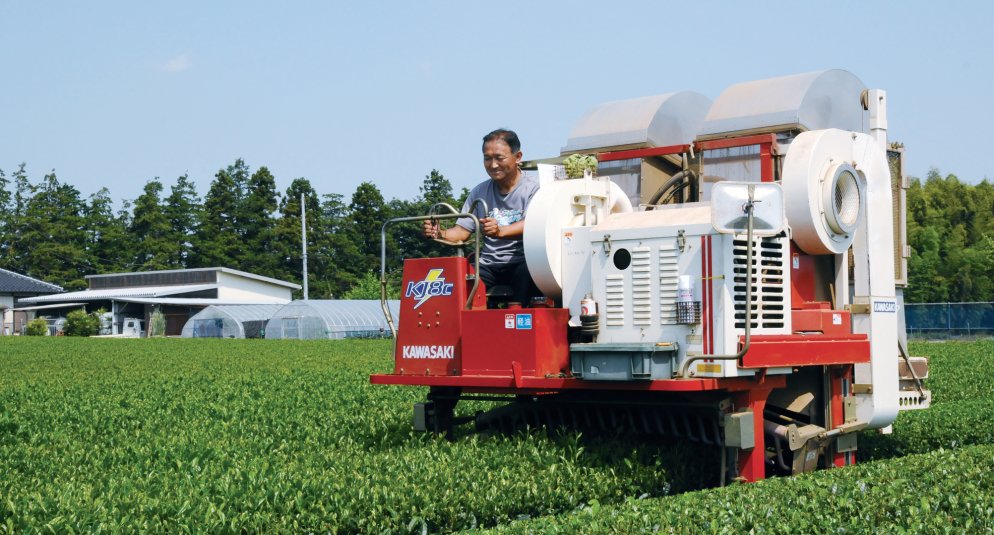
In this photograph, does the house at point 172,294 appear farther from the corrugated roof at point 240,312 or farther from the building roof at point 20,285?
the corrugated roof at point 240,312

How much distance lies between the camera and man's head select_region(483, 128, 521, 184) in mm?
9172

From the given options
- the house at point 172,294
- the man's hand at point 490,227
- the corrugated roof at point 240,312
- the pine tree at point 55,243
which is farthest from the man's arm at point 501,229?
the pine tree at point 55,243

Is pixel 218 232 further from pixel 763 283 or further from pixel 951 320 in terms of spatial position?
pixel 763 283

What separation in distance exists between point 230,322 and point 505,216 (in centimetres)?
5269

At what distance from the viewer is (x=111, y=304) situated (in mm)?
74438

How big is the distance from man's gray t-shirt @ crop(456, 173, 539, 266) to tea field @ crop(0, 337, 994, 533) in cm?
151

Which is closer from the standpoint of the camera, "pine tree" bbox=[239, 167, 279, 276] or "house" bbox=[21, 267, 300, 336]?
"house" bbox=[21, 267, 300, 336]

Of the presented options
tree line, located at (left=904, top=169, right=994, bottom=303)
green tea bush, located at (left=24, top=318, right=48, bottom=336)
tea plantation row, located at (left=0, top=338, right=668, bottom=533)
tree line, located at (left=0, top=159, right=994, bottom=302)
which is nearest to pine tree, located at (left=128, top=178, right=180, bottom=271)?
tree line, located at (left=0, top=159, right=994, bottom=302)

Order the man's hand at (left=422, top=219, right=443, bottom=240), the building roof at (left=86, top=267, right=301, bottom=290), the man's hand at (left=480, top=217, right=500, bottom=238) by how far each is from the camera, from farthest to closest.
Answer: the building roof at (left=86, top=267, right=301, bottom=290), the man's hand at (left=422, top=219, right=443, bottom=240), the man's hand at (left=480, top=217, right=500, bottom=238)

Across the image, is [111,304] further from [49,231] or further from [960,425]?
[960,425]

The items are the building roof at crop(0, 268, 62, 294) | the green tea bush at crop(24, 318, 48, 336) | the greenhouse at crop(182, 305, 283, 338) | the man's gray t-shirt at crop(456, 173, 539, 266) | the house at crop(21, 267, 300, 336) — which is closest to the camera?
the man's gray t-shirt at crop(456, 173, 539, 266)

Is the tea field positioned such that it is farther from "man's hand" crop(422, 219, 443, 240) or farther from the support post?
"man's hand" crop(422, 219, 443, 240)

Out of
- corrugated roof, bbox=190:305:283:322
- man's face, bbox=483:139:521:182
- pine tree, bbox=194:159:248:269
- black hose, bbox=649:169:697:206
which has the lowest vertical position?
corrugated roof, bbox=190:305:283:322

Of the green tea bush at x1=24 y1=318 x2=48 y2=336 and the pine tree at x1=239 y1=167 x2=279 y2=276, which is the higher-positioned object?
the pine tree at x1=239 y1=167 x2=279 y2=276
